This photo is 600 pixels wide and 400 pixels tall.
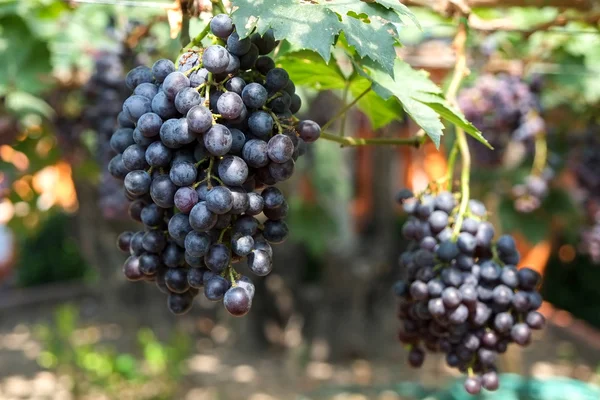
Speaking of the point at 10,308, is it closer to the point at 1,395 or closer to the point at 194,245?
the point at 1,395

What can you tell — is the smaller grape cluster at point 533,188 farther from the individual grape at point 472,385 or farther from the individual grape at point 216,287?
the individual grape at point 216,287

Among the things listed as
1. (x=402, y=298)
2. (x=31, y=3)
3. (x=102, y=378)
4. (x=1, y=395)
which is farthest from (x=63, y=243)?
(x=402, y=298)

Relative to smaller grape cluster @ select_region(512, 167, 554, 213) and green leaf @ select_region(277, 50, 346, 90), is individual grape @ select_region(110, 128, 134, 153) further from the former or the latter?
smaller grape cluster @ select_region(512, 167, 554, 213)

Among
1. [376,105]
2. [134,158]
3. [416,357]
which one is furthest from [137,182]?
[416,357]

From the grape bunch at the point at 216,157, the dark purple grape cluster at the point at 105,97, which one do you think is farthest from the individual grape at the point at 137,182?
the dark purple grape cluster at the point at 105,97

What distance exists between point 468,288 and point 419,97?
0.32 m

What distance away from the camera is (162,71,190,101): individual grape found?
2.24ft

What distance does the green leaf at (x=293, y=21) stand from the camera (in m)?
0.68

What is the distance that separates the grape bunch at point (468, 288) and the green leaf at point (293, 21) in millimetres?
397

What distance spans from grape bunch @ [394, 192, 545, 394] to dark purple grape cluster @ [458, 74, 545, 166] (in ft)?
3.13

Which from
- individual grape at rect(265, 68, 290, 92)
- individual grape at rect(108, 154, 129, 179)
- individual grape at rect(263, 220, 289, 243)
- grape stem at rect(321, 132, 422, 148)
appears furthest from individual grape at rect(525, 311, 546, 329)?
individual grape at rect(108, 154, 129, 179)

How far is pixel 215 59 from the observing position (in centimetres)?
65

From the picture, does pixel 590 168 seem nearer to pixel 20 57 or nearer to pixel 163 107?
pixel 163 107

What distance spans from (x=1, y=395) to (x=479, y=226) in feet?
13.1
